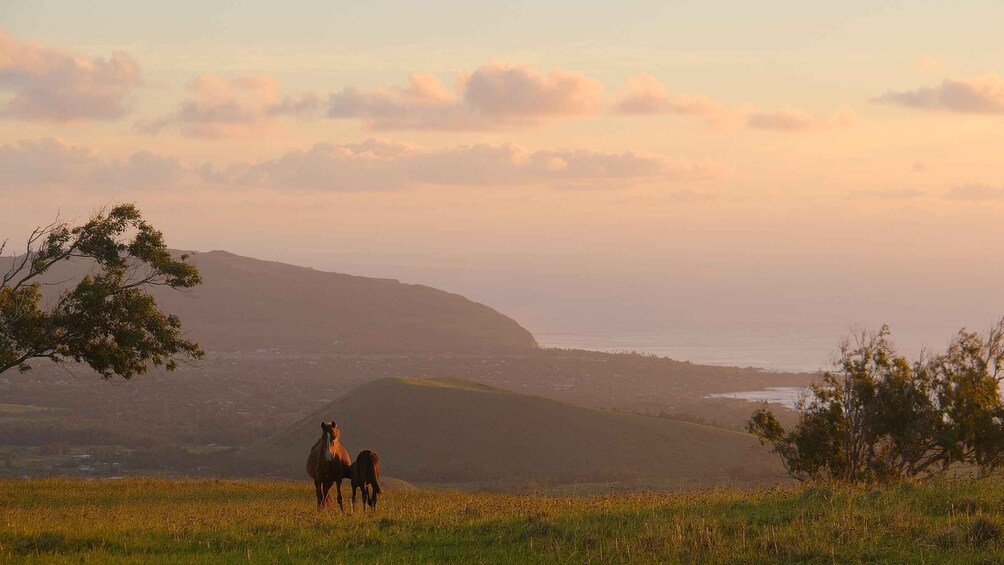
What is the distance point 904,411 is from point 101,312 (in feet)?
88.1

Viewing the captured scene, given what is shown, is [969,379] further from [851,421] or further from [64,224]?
[64,224]

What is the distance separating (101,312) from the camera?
99.9ft

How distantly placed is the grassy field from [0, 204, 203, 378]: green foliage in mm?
10179

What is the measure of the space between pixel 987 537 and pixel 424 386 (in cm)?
13080

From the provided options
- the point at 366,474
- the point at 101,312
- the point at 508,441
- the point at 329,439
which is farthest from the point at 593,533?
the point at 508,441

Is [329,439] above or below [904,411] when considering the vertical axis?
below

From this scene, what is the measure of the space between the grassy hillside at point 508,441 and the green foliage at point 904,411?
60.9 meters

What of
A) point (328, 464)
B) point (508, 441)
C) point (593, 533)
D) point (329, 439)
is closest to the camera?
point (593, 533)

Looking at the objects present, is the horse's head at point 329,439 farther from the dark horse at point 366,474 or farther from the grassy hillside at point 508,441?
the grassy hillside at point 508,441

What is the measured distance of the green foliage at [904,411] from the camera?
118ft

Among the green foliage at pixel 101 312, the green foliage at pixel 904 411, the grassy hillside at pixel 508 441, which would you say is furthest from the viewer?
the grassy hillside at pixel 508 441

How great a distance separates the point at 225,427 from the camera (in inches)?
5915

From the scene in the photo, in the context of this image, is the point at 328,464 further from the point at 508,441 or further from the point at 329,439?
the point at 508,441

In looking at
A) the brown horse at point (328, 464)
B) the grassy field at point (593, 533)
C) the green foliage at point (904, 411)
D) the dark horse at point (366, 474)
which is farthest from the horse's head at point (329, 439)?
the green foliage at point (904, 411)
